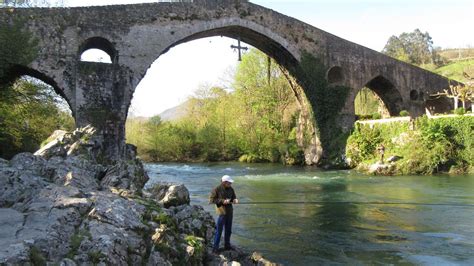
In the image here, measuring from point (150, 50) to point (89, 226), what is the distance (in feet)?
61.7

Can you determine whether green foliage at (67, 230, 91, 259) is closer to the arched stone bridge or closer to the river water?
the river water

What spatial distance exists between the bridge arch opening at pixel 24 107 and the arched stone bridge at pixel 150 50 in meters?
0.29

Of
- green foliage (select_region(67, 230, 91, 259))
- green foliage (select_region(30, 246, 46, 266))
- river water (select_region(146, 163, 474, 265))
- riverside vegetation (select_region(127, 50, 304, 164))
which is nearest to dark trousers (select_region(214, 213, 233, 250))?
river water (select_region(146, 163, 474, 265))

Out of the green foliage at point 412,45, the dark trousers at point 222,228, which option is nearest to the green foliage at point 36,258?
the dark trousers at point 222,228

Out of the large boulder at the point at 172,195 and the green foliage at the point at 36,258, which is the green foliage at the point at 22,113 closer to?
the large boulder at the point at 172,195

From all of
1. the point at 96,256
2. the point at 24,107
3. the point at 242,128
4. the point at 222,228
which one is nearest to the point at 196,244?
the point at 222,228

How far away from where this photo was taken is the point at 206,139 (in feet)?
136

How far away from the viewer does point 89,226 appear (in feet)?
19.6

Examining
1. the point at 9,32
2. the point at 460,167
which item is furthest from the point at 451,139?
the point at 9,32

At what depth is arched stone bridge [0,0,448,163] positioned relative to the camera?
21.3m

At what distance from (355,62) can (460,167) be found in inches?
442

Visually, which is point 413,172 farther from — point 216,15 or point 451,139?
point 216,15

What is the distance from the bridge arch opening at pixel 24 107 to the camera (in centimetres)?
1715

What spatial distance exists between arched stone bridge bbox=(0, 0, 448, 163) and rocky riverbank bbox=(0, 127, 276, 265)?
1290 centimetres
